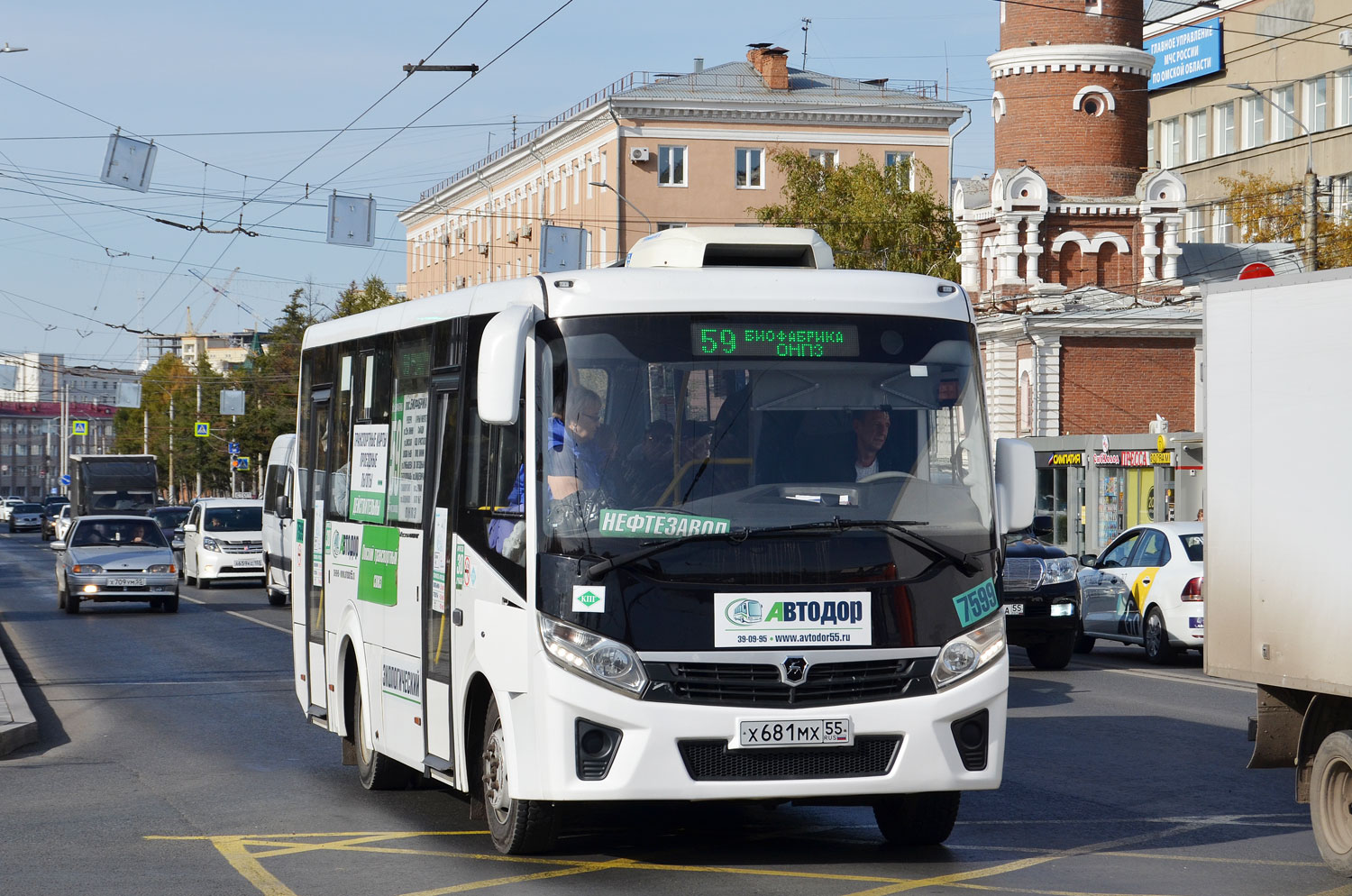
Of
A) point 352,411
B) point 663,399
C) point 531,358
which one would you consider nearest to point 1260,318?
point 663,399

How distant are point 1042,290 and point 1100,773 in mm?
46708

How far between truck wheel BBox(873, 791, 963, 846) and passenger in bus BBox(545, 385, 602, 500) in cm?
205

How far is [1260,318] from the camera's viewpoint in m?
8.49

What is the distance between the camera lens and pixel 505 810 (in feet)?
27.9

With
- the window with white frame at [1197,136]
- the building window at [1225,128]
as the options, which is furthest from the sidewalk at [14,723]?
the window with white frame at [1197,136]

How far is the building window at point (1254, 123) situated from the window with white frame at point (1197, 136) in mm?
3294

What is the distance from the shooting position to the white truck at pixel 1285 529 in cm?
798

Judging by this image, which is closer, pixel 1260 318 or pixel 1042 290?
pixel 1260 318

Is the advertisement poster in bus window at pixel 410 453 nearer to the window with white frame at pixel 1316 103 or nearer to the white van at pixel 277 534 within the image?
the white van at pixel 277 534

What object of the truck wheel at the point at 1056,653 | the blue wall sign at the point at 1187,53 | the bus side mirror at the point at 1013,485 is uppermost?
the blue wall sign at the point at 1187,53

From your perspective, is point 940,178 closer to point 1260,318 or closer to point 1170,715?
point 1170,715

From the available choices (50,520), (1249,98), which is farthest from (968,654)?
(50,520)

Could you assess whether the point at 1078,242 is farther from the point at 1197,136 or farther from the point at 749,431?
the point at 749,431

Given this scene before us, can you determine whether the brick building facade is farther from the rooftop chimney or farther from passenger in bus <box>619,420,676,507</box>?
passenger in bus <box>619,420,676,507</box>
